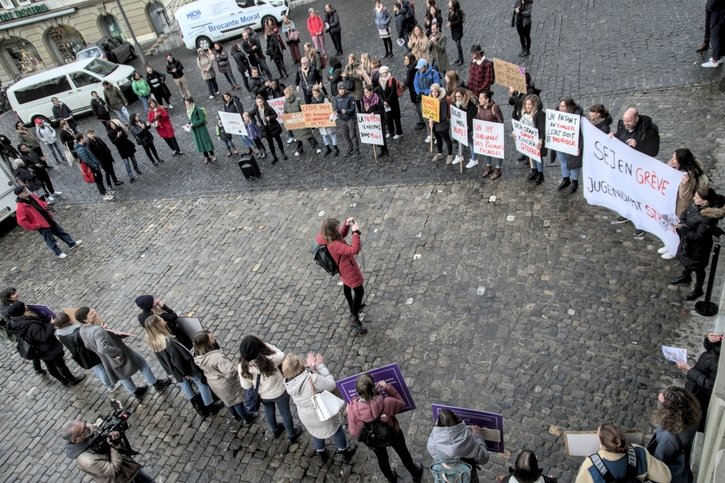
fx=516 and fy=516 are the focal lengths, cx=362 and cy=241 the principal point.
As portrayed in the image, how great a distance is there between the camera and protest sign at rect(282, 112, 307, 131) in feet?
40.4

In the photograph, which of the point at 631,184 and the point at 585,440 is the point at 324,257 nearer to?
the point at 585,440

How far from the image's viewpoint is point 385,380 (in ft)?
16.1

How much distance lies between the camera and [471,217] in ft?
29.5

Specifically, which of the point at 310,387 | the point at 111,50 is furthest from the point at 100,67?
the point at 310,387

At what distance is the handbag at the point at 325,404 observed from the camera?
16.9 ft

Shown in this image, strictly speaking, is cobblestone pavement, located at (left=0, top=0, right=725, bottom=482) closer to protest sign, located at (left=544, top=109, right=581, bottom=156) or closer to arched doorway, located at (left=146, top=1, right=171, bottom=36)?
protest sign, located at (left=544, top=109, right=581, bottom=156)

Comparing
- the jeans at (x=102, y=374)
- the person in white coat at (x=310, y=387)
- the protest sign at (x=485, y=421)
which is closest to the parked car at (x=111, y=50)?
the jeans at (x=102, y=374)

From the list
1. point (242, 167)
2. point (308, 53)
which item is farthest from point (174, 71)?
point (242, 167)

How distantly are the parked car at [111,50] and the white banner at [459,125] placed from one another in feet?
71.4

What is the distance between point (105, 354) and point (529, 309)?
5653 millimetres

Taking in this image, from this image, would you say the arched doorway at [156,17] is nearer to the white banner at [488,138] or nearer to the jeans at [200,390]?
the white banner at [488,138]

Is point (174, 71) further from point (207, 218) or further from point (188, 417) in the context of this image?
point (188, 417)

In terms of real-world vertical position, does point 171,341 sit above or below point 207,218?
above

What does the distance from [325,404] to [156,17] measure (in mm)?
33313
